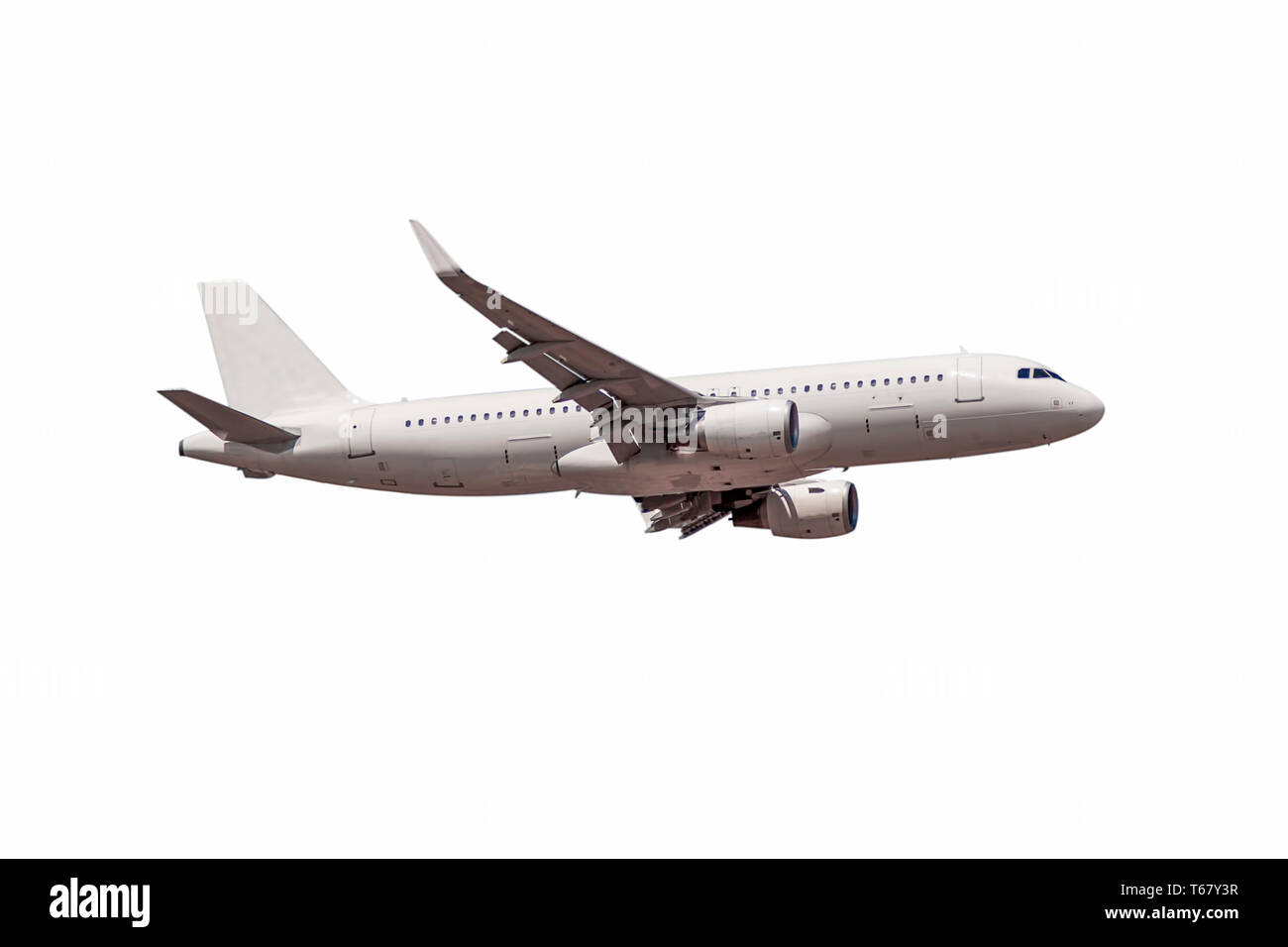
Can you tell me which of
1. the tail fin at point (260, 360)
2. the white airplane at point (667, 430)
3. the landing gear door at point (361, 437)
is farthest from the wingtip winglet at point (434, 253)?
the tail fin at point (260, 360)

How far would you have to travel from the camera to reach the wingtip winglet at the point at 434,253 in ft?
130

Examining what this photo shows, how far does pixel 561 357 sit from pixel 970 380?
31.5 feet

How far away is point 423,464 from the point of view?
47375 mm

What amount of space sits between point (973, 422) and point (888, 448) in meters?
2.06

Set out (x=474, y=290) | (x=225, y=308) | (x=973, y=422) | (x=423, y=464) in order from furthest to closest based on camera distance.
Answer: (x=225, y=308), (x=423, y=464), (x=973, y=422), (x=474, y=290)

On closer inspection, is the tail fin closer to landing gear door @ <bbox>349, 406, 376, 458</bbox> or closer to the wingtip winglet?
landing gear door @ <bbox>349, 406, 376, 458</bbox>

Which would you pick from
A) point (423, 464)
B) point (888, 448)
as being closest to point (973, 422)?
point (888, 448)

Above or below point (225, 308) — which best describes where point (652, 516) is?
below

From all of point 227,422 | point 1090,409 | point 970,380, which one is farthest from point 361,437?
point 1090,409

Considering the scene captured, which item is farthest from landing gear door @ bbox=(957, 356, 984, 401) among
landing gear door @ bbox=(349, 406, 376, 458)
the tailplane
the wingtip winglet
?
the tailplane

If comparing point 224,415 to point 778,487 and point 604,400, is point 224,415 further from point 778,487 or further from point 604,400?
point 778,487

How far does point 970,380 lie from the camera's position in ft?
146

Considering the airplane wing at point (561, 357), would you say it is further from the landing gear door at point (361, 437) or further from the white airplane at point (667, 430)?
the landing gear door at point (361, 437)

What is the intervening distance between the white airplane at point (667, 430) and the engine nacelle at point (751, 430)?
1.3 inches
